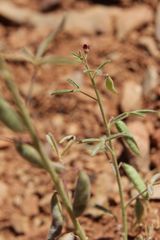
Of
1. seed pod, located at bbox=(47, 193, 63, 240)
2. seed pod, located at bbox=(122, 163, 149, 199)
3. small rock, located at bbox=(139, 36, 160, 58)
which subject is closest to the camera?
seed pod, located at bbox=(47, 193, 63, 240)

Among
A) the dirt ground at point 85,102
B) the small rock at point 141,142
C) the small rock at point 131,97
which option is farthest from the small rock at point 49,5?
the small rock at point 141,142

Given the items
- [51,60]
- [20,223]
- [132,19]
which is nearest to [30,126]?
[51,60]

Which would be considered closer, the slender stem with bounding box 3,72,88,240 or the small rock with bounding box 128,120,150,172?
the slender stem with bounding box 3,72,88,240

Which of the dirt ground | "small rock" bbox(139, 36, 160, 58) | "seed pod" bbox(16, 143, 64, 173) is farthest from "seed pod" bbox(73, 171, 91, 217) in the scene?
"small rock" bbox(139, 36, 160, 58)

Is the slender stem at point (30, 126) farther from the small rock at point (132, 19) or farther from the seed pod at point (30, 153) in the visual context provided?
the small rock at point (132, 19)

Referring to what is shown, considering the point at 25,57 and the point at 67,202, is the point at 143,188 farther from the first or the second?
the point at 25,57

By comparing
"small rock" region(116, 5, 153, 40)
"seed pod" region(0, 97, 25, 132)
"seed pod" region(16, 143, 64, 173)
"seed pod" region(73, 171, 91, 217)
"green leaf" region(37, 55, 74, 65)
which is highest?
"green leaf" region(37, 55, 74, 65)

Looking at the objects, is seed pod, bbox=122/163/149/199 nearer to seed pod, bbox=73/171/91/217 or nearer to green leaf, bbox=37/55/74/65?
seed pod, bbox=73/171/91/217

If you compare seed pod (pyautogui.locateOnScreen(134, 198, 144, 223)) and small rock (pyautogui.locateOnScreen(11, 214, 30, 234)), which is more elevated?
seed pod (pyautogui.locateOnScreen(134, 198, 144, 223))
